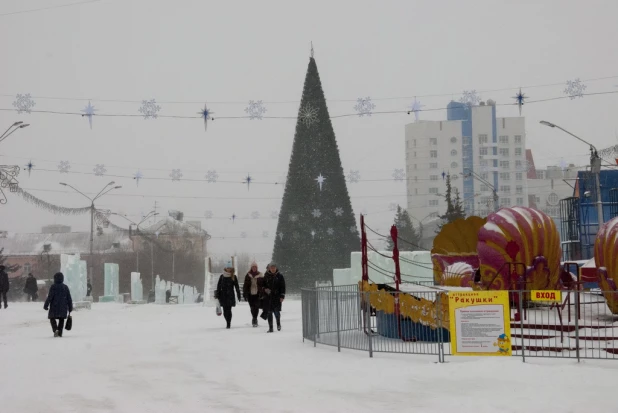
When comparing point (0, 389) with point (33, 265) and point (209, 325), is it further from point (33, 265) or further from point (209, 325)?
point (33, 265)

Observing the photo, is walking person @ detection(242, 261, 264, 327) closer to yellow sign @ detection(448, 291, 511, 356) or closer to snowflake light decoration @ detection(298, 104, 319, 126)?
yellow sign @ detection(448, 291, 511, 356)

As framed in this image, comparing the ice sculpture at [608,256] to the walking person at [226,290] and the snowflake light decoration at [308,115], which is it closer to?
the walking person at [226,290]

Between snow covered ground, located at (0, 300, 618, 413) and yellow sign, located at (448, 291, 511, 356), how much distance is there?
260mm

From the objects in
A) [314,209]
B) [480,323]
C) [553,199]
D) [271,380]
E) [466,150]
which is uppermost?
[466,150]

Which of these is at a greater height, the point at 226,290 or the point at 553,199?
the point at 553,199

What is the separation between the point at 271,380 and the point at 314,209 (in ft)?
107

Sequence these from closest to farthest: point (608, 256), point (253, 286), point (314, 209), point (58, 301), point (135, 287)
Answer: point (608, 256)
point (58, 301)
point (253, 286)
point (314, 209)
point (135, 287)

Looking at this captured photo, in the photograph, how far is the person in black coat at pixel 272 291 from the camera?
2117 cm

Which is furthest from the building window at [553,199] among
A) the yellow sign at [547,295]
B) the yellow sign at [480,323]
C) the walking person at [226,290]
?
the yellow sign at [480,323]

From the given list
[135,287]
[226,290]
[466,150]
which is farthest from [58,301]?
[466,150]

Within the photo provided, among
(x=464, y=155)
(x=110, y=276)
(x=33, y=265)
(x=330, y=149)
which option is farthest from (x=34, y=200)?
(x=464, y=155)

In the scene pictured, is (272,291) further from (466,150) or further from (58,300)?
(466,150)

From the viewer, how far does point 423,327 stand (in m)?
16.5

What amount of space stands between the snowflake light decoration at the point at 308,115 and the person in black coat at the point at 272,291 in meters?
24.0
